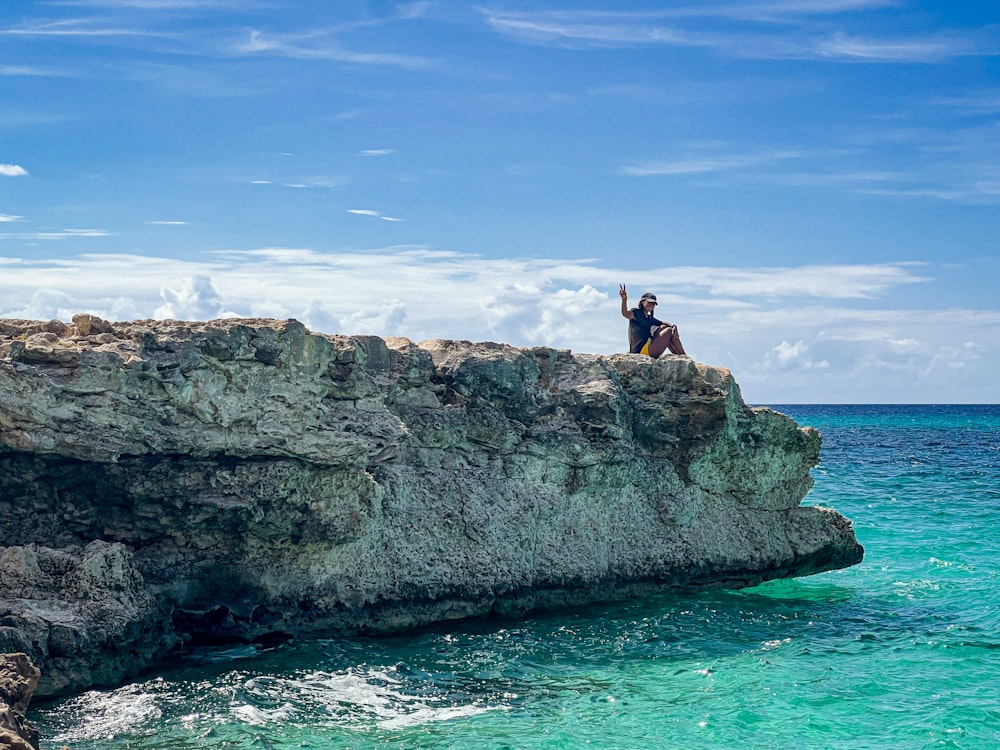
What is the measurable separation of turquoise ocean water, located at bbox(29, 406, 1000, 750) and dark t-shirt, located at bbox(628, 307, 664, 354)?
171 inches

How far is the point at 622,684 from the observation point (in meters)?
12.0

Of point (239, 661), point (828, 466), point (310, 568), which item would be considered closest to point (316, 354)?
point (310, 568)

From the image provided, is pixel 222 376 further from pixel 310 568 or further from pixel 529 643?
pixel 529 643

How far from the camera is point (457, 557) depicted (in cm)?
1448

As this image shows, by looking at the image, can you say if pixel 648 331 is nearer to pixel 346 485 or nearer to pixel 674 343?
pixel 674 343

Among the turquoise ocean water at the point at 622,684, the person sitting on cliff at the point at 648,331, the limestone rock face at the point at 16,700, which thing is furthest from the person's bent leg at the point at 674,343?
the limestone rock face at the point at 16,700

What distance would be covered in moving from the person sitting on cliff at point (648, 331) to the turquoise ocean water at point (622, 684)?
13.7 ft

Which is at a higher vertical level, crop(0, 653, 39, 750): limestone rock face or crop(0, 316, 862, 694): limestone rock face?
crop(0, 316, 862, 694): limestone rock face

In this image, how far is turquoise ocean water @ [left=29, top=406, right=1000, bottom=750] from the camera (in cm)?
1037

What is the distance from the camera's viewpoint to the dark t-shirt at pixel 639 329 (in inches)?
694

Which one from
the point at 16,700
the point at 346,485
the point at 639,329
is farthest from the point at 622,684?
the point at 639,329

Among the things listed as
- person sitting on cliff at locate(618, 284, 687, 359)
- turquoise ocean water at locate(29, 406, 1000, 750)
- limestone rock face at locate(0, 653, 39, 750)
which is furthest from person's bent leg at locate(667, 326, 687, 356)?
limestone rock face at locate(0, 653, 39, 750)

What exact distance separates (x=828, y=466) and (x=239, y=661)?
3390 cm

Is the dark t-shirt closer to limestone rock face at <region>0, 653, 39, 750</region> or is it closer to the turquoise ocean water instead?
the turquoise ocean water
